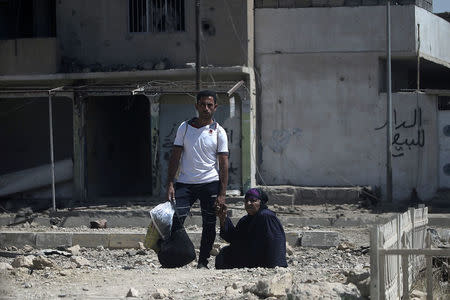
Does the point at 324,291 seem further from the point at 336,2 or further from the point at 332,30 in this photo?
the point at 336,2

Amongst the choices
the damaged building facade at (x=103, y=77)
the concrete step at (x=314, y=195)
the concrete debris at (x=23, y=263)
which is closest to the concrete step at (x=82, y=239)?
the concrete debris at (x=23, y=263)

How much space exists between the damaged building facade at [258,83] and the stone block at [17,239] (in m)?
5.25

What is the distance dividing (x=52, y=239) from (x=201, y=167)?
5737mm

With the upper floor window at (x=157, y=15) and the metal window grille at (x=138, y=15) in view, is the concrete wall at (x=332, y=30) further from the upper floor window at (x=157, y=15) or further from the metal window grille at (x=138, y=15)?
the metal window grille at (x=138, y=15)

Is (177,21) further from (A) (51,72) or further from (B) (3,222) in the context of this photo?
(B) (3,222)

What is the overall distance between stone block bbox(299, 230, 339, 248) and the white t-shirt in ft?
14.5

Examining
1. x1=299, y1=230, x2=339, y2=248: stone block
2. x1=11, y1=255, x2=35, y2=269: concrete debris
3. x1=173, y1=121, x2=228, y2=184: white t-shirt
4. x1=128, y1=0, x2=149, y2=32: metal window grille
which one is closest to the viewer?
x1=173, y1=121, x2=228, y2=184: white t-shirt

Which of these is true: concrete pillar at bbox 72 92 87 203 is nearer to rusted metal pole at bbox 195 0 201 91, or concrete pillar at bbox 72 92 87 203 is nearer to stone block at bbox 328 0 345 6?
rusted metal pole at bbox 195 0 201 91

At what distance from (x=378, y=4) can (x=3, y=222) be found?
8910 mm

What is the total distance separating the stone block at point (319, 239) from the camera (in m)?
13.3

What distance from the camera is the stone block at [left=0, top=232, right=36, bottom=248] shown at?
14188 millimetres

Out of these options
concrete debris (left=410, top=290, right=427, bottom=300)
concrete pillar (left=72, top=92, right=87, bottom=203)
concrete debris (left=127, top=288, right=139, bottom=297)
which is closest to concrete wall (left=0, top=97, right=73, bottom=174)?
concrete pillar (left=72, top=92, right=87, bottom=203)

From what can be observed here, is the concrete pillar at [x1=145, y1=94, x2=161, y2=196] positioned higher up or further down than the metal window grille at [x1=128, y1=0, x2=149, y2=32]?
further down

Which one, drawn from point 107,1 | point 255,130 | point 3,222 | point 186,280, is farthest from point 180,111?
point 186,280
